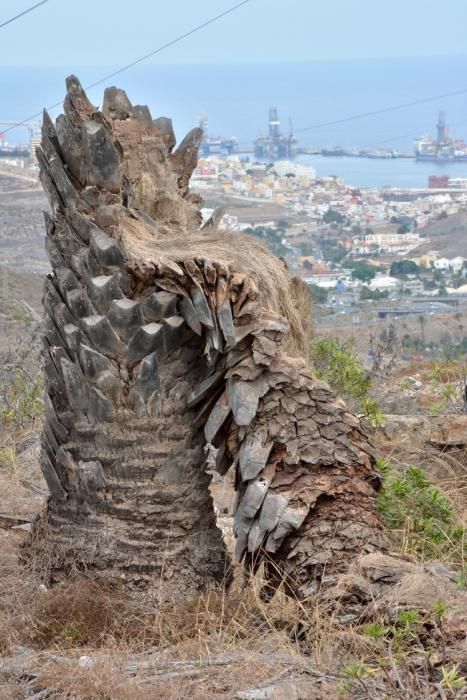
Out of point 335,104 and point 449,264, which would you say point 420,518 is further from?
point 335,104

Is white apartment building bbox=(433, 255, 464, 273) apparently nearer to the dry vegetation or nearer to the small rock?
the dry vegetation

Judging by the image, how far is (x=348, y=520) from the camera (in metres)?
4.70

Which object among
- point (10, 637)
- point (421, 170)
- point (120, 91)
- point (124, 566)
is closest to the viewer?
point (10, 637)

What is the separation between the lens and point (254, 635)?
443 centimetres

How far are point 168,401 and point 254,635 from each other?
107 cm

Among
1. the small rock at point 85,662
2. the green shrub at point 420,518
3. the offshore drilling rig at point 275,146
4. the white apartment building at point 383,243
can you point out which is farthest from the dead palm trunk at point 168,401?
the offshore drilling rig at point 275,146

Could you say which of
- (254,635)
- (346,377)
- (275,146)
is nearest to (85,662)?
(254,635)

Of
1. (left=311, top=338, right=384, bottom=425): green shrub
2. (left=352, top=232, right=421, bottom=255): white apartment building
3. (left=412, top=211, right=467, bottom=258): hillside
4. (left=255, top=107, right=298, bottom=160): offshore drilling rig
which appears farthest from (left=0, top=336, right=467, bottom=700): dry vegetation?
(left=255, top=107, right=298, bottom=160): offshore drilling rig

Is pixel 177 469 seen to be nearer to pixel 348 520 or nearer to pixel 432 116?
pixel 348 520

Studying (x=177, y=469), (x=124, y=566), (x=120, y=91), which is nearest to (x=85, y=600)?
(x=124, y=566)

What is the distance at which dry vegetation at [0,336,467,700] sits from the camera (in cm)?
381

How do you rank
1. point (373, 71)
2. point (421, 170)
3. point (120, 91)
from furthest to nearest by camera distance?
point (373, 71), point (421, 170), point (120, 91)

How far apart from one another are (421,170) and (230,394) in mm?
31558

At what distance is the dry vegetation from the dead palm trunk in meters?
0.17
